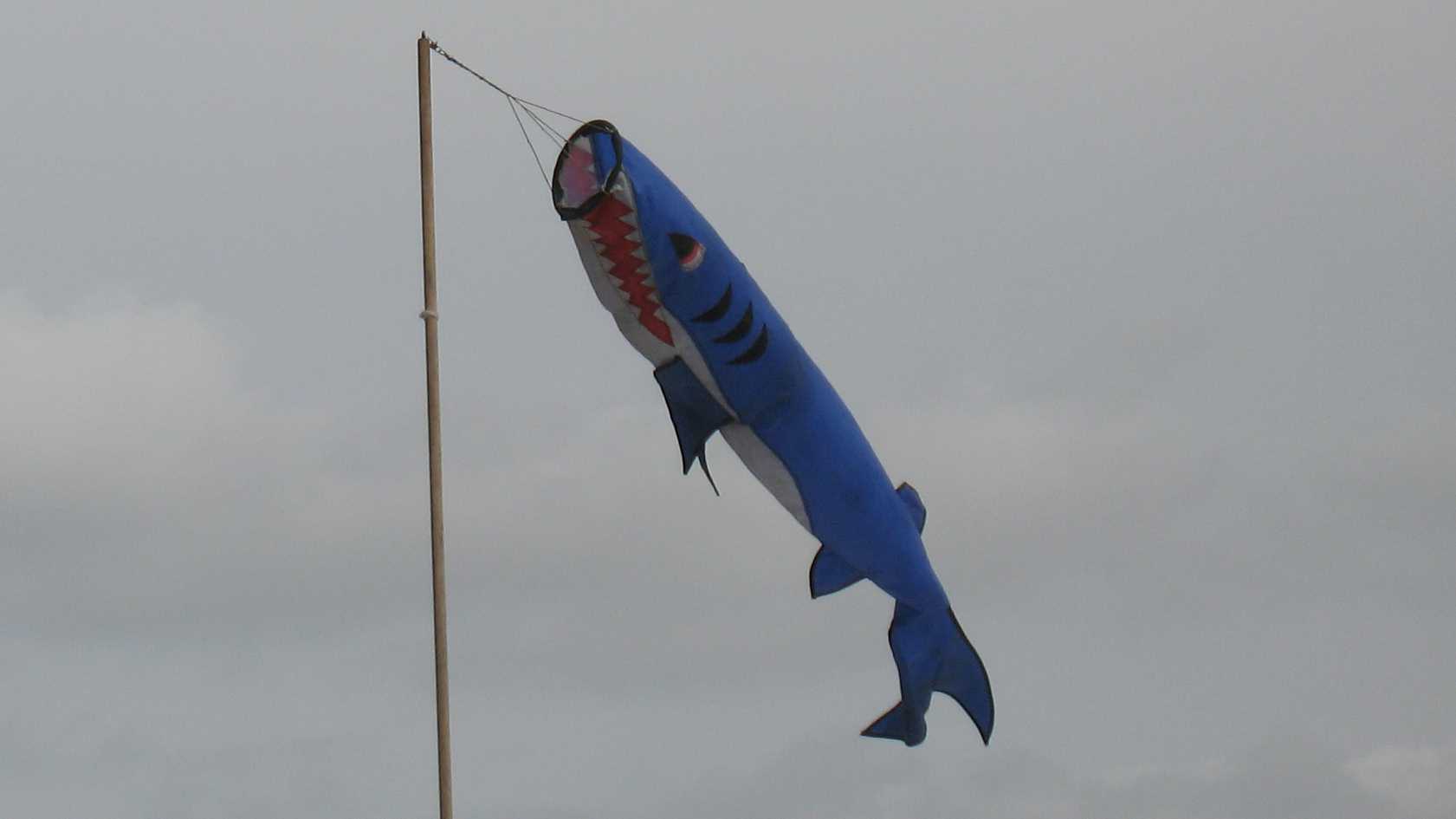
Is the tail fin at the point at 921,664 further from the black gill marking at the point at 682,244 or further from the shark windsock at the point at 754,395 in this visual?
the black gill marking at the point at 682,244

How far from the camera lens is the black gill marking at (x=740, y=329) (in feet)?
52.6

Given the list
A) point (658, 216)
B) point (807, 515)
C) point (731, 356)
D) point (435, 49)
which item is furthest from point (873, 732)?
point (435, 49)

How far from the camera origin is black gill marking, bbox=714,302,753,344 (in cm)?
1605

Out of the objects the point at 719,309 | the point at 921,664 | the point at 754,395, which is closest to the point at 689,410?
the point at 754,395

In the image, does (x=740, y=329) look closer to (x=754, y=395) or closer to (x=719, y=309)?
(x=719, y=309)

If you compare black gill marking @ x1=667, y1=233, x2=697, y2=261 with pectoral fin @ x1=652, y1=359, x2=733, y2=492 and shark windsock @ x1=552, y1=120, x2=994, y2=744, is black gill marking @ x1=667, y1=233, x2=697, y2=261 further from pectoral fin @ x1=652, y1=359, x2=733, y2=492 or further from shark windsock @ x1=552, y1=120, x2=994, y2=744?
pectoral fin @ x1=652, y1=359, x2=733, y2=492

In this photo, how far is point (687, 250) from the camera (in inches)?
617

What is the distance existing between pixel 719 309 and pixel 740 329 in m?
0.22

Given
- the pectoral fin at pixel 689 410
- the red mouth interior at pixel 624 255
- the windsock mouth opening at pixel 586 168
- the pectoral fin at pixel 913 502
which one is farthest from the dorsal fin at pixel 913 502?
the windsock mouth opening at pixel 586 168

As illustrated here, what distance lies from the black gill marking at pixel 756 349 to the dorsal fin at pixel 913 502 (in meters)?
2.01

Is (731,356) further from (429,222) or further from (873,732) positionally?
(873,732)

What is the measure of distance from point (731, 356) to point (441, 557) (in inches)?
92.8

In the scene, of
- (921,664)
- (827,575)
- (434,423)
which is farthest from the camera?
(921,664)

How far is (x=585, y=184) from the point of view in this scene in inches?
607
